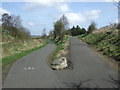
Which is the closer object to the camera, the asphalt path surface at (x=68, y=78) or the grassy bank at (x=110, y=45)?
the asphalt path surface at (x=68, y=78)

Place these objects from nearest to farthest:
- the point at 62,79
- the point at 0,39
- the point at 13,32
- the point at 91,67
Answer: the point at 62,79
the point at 91,67
the point at 0,39
the point at 13,32

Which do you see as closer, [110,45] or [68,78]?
[68,78]

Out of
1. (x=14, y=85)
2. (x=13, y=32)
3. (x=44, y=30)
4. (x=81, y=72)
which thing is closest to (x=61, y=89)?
(x=14, y=85)

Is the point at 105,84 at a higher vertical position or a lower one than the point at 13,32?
lower

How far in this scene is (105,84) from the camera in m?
10.9

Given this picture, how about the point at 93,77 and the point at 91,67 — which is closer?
the point at 93,77

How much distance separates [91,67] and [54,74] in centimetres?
332

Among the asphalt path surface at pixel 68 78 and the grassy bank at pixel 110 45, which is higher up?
the grassy bank at pixel 110 45

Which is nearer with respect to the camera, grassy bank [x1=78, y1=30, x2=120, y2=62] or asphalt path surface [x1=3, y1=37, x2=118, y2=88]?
asphalt path surface [x1=3, y1=37, x2=118, y2=88]

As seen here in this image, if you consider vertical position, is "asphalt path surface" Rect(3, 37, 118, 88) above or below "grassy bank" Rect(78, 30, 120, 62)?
below

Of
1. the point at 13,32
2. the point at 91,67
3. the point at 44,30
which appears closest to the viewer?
the point at 91,67

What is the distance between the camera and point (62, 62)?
1605cm

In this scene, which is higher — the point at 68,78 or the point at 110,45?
the point at 110,45

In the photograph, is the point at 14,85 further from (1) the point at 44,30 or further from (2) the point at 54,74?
(1) the point at 44,30
